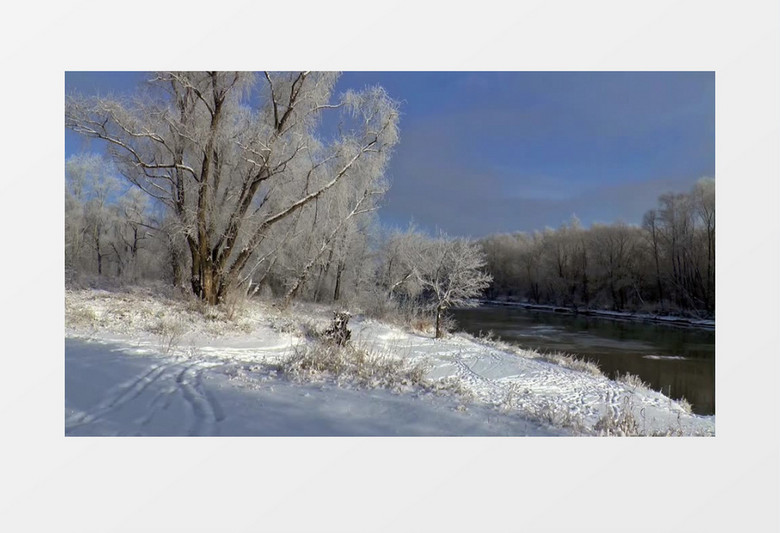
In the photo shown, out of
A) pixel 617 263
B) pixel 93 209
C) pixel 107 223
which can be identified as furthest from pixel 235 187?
pixel 617 263

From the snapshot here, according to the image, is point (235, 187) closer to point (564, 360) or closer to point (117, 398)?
point (117, 398)

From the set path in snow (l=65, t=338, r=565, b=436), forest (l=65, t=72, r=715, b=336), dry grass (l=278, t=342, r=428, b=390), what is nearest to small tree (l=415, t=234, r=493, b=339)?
forest (l=65, t=72, r=715, b=336)

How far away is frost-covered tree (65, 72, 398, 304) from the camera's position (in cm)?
739

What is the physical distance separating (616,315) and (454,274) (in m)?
11.4

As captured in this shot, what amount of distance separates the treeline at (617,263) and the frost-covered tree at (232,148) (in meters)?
6.40

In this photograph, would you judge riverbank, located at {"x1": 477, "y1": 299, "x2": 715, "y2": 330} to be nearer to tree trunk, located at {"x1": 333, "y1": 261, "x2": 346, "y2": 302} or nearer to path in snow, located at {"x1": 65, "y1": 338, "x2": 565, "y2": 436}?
tree trunk, located at {"x1": 333, "y1": 261, "x2": 346, "y2": 302}

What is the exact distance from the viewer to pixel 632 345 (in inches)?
569

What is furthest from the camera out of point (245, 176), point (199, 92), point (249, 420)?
point (245, 176)

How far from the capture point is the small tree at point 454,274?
48.0ft

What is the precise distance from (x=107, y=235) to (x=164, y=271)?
1970 millimetres

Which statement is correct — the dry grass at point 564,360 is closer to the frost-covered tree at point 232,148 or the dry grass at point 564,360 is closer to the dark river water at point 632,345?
the dark river water at point 632,345
